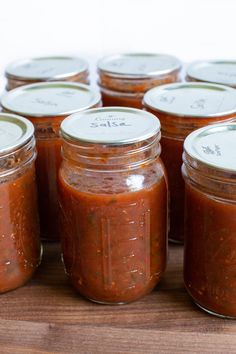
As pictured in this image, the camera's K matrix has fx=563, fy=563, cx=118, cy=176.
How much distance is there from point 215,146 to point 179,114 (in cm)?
13

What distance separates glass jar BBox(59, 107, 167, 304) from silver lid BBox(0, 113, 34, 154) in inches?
2.6

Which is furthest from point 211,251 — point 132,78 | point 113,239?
point 132,78

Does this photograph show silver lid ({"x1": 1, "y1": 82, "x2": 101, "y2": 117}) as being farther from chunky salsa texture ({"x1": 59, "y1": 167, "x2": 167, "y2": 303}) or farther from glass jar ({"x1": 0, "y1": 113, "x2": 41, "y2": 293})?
chunky salsa texture ({"x1": 59, "y1": 167, "x2": 167, "y2": 303})

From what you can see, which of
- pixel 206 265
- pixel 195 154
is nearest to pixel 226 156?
pixel 195 154

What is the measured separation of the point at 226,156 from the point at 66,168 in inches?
9.8

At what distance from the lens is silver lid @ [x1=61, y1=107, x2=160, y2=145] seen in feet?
2.64

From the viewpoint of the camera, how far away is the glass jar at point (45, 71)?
120 centimetres

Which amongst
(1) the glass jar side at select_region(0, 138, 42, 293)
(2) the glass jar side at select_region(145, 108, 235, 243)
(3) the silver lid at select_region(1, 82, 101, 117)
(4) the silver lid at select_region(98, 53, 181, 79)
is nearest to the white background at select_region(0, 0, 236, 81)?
(4) the silver lid at select_region(98, 53, 181, 79)

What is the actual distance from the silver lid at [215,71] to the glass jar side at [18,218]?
44 cm

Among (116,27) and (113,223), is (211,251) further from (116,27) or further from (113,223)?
(116,27)

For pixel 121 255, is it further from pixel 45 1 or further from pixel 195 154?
pixel 45 1

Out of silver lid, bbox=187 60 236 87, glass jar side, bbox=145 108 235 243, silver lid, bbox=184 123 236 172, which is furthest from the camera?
silver lid, bbox=187 60 236 87

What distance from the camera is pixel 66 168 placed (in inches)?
34.6

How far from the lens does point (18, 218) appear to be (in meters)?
0.90
